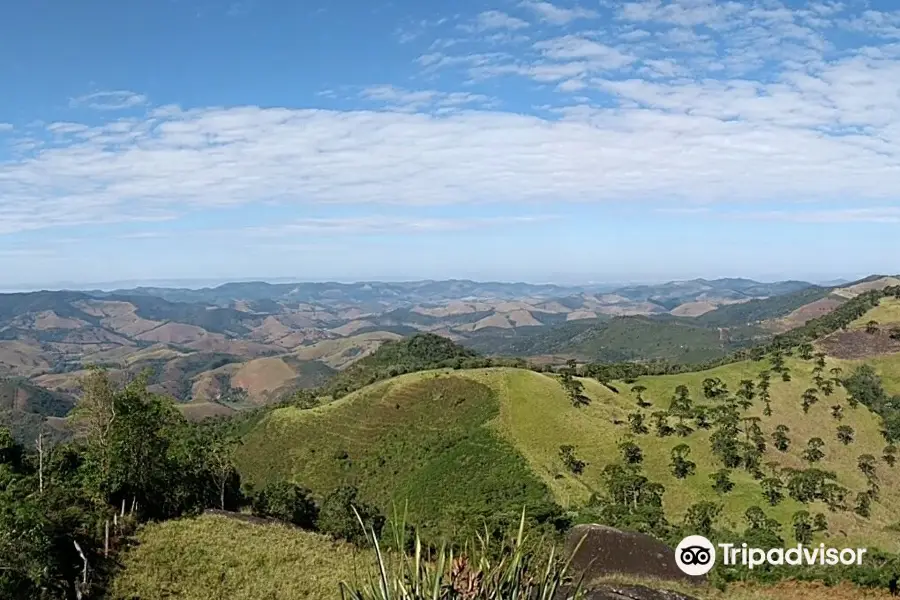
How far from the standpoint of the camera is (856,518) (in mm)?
60844

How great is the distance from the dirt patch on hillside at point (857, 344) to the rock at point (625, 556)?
306 feet

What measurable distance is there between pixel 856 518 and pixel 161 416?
193ft

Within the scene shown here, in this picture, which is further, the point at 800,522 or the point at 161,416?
the point at 800,522

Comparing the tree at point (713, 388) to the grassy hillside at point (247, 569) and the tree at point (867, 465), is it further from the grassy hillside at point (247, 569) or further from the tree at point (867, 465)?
the grassy hillside at point (247, 569)

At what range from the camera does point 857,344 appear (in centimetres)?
10694

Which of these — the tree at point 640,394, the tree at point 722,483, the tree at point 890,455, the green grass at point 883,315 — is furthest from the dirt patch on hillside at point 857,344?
the tree at point 722,483

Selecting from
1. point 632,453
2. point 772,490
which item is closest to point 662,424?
point 632,453

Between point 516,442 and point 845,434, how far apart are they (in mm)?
39470

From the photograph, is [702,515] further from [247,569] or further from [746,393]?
[247,569]

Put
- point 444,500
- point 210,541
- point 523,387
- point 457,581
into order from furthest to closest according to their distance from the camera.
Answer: point 523,387
point 444,500
point 210,541
point 457,581

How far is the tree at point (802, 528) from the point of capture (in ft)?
176

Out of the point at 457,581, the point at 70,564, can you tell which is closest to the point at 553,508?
the point at 70,564

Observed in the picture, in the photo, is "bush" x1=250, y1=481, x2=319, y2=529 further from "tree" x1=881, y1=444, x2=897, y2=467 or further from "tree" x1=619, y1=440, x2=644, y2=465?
"tree" x1=881, y1=444, x2=897, y2=467

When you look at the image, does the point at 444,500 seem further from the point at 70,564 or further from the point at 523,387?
the point at 70,564
